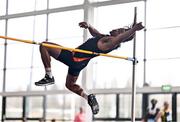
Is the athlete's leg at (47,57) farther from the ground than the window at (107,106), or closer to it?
farther from the ground

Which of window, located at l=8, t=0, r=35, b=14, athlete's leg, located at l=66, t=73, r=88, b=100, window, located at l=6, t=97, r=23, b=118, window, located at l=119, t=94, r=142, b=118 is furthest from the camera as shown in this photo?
window, located at l=8, t=0, r=35, b=14

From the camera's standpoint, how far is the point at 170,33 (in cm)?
1143

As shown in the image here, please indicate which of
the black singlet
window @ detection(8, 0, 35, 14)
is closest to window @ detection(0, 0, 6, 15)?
window @ detection(8, 0, 35, 14)

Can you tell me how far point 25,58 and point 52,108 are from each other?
65.0 inches

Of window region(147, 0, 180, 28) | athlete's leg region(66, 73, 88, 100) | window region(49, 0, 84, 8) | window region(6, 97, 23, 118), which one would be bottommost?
window region(6, 97, 23, 118)

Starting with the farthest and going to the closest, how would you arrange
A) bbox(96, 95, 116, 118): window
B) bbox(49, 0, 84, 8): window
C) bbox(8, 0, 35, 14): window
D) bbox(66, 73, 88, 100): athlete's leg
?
1. bbox(8, 0, 35, 14): window
2. bbox(49, 0, 84, 8): window
3. bbox(96, 95, 116, 118): window
4. bbox(66, 73, 88, 100): athlete's leg

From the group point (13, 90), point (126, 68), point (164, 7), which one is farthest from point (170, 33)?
point (13, 90)

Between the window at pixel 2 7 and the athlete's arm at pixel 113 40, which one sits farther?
the window at pixel 2 7

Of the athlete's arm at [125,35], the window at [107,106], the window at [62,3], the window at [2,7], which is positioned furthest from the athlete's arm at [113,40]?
the window at [2,7]

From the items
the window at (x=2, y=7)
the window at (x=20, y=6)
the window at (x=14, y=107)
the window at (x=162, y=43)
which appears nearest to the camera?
the window at (x=162, y=43)

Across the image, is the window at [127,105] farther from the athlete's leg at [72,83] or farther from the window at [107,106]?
the athlete's leg at [72,83]

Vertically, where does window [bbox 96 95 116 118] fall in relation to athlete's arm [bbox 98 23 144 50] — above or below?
below

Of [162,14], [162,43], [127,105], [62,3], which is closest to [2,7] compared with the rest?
[62,3]

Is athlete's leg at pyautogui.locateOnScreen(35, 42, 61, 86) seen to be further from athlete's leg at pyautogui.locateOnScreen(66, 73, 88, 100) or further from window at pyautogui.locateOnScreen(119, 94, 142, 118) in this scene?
window at pyautogui.locateOnScreen(119, 94, 142, 118)
